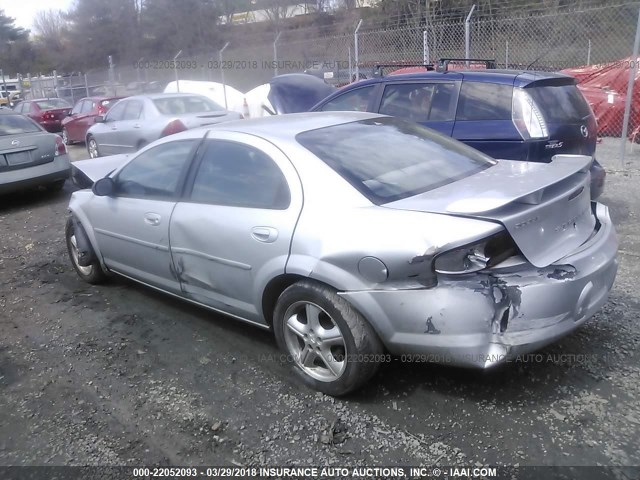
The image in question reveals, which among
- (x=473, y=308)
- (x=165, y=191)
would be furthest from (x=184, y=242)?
(x=473, y=308)

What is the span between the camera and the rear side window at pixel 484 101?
539cm

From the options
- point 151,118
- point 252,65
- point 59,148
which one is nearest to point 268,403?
point 59,148

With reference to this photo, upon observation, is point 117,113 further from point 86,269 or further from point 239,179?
point 239,179

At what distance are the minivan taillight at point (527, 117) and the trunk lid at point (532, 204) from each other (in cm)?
194

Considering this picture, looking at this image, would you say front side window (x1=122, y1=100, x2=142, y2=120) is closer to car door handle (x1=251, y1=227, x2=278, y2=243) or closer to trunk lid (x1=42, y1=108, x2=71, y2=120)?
car door handle (x1=251, y1=227, x2=278, y2=243)

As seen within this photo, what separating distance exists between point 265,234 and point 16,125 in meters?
7.22

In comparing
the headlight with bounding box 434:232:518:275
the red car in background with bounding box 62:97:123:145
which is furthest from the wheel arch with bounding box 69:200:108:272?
the red car in background with bounding box 62:97:123:145

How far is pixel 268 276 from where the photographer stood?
3.19 m

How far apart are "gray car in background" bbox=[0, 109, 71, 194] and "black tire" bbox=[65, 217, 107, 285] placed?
12.2 feet

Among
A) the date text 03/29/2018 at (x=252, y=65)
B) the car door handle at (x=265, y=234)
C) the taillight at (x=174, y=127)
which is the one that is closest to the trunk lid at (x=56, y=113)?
the date text 03/29/2018 at (x=252, y=65)

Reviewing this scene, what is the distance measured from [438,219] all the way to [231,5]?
40743 mm

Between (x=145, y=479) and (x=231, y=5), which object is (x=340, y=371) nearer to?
(x=145, y=479)

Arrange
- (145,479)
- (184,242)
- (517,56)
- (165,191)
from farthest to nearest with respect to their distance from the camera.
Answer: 1. (517,56)
2. (165,191)
3. (184,242)
4. (145,479)

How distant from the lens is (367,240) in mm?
2770
